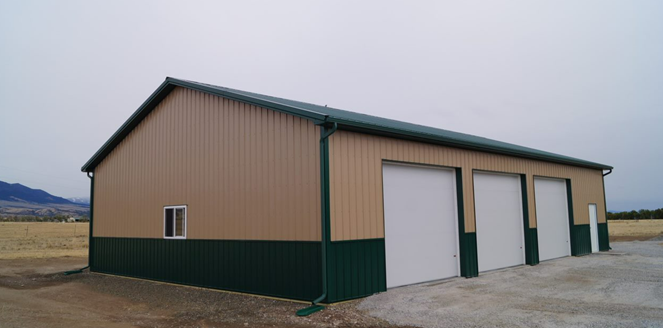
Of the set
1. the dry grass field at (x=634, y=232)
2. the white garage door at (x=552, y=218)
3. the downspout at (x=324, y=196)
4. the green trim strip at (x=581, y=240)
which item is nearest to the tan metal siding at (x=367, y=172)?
the downspout at (x=324, y=196)

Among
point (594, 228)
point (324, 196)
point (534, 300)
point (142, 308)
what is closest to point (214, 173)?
point (142, 308)

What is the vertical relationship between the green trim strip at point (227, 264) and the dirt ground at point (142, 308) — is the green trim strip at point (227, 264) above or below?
above

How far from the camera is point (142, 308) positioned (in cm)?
931

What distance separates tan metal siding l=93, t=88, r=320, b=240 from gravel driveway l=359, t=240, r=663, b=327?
248cm

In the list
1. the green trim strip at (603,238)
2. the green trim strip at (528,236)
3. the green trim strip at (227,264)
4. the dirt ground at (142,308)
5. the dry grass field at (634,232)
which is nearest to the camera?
the dirt ground at (142,308)

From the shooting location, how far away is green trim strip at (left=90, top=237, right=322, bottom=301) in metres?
8.90

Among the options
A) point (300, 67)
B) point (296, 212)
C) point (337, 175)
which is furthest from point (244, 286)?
point (300, 67)

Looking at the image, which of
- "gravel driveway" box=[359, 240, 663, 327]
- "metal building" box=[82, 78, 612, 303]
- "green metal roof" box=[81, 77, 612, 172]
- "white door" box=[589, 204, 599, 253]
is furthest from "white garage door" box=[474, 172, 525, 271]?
"white door" box=[589, 204, 599, 253]

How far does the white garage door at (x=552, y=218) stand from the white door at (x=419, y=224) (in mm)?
5499

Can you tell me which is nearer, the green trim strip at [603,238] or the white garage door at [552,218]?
the white garage door at [552,218]

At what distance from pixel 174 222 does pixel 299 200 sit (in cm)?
519

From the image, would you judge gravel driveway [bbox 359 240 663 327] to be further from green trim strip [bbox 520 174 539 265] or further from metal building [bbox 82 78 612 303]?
green trim strip [bbox 520 174 539 265]

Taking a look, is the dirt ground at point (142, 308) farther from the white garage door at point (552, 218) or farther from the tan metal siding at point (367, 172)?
the white garage door at point (552, 218)

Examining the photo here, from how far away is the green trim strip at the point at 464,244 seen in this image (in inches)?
464
